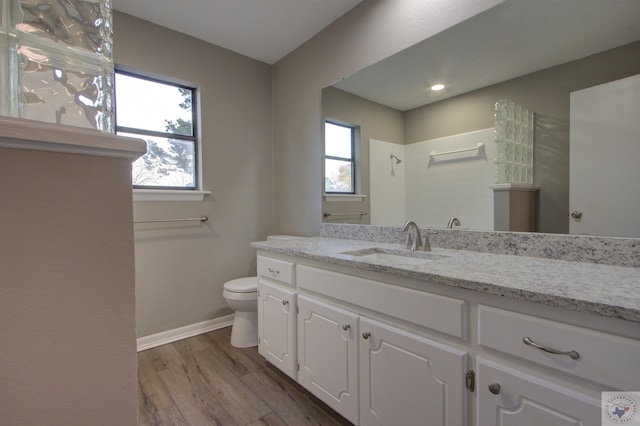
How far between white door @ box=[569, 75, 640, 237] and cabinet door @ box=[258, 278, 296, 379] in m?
1.42

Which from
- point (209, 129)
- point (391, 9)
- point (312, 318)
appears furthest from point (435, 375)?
point (209, 129)

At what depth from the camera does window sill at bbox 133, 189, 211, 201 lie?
2.25 meters

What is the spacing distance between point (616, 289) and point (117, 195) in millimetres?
1246

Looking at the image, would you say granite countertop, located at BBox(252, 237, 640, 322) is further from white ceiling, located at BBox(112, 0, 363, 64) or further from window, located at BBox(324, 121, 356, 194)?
white ceiling, located at BBox(112, 0, 363, 64)

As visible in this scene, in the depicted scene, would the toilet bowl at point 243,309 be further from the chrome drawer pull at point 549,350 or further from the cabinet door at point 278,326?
the chrome drawer pull at point 549,350

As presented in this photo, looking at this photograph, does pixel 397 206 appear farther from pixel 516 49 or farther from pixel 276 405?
pixel 276 405

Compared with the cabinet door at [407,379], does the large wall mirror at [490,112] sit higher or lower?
higher

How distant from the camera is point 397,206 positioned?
1.95m

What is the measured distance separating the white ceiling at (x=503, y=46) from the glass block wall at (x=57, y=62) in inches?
63.1

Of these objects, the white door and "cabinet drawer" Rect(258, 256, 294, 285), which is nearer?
the white door

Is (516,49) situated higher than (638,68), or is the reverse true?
(516,49)

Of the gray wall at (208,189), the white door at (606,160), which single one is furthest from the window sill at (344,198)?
the white door at (606,160)

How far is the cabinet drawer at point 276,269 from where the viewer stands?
5.73 feet

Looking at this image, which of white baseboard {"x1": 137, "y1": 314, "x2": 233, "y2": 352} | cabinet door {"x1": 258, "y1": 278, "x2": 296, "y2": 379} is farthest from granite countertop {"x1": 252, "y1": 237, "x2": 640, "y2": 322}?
white baseboard {"x1": 137, "y1": 314, "x2": 233, "y2": 352}
